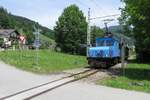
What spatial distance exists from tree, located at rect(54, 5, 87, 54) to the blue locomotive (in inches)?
1969

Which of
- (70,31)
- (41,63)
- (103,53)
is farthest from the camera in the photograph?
(70,31)

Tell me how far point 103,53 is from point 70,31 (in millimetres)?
55835

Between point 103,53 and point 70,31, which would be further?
point 70,31

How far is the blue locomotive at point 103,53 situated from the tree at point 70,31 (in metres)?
50.0

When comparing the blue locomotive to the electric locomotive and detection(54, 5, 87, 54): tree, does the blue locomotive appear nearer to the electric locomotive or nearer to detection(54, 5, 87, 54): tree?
the electric locomotive

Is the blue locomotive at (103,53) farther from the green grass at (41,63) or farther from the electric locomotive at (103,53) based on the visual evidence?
the green grass at (41,63)

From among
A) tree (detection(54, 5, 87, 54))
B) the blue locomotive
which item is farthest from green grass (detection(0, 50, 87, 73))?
tree (detection(54, 5, 87, 54))

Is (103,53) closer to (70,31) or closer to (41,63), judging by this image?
(41,63)

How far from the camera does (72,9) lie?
9656 centimetres

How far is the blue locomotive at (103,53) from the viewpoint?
36.7m

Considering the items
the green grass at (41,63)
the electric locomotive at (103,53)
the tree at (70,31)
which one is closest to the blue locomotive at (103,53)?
the electric locomotive at (103,53)

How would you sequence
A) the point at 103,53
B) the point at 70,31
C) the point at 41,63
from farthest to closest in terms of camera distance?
1. the point at 70,31
2. the point at 103,53
3. the point at 41,63

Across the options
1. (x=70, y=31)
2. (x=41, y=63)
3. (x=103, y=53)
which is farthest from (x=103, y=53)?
(x=70, y=31)

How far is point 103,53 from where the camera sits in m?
36.9
